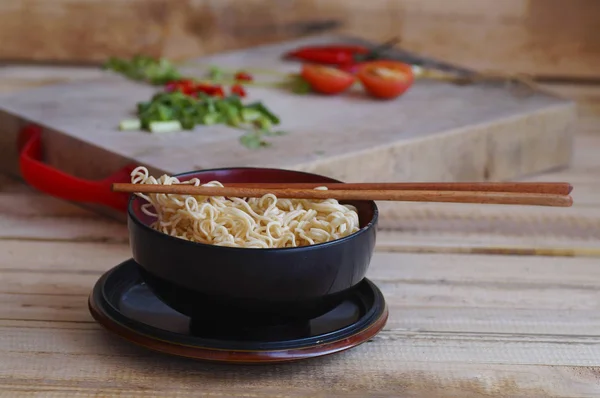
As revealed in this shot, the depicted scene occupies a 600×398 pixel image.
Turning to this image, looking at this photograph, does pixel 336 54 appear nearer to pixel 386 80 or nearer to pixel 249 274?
pixel 386 80

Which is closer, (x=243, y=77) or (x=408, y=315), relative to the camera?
(x=408, y=315)

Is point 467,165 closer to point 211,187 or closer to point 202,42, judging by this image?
point 211,187

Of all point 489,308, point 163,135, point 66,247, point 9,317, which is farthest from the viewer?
point 163,135

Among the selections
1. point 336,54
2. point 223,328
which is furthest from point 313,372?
point 336,54

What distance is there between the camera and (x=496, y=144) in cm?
231

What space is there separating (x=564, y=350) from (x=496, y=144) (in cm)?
94

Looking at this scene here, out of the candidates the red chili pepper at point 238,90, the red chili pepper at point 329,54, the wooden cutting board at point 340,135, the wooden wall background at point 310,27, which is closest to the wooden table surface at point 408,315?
the wooden cutting board at point 340,135

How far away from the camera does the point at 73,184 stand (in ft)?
6.32

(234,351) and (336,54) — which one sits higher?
(234,351)

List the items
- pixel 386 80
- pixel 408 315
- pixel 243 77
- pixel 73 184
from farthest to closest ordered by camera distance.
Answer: pixel 243 77 < pixel 386 80 < pixel 73 184 < pixel 408 315

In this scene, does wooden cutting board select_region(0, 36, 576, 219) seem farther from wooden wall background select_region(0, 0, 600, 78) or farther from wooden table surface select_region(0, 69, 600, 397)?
wooden wall background select_region(0, 0, 600, 78)

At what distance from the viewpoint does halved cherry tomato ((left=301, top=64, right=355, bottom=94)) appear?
250cm

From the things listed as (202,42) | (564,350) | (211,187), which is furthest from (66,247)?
(202,42)

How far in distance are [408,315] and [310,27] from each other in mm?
2153
